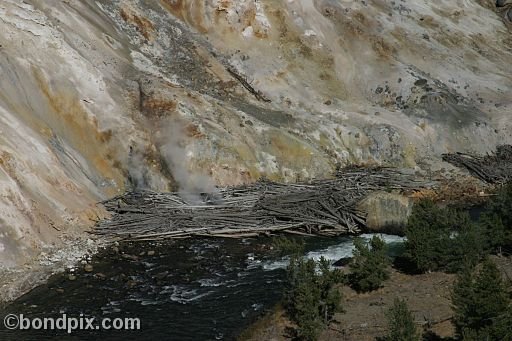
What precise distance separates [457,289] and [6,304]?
52.5 ft

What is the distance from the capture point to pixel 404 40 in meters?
51.1

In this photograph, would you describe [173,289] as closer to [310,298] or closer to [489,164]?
[310,298]

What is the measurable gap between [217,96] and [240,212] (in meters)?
11.8

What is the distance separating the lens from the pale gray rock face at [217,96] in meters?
31.7

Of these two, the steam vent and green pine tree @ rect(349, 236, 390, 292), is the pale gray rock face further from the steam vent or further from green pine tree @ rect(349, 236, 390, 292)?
green pine tree @ rect(349, 236, 390, 292)

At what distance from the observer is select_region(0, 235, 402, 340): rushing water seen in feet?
67.2

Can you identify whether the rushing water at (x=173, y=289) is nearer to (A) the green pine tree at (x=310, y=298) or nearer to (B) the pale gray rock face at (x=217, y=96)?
(A) the green pine tree at (x=310, y=298)

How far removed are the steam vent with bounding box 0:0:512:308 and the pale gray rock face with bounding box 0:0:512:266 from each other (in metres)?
0.10

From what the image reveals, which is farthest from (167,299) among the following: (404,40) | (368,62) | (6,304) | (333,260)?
(404,40)

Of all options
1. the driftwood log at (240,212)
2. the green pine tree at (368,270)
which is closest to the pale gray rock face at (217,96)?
the driftwood log at (240,212)

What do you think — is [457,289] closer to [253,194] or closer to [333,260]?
[333,260]

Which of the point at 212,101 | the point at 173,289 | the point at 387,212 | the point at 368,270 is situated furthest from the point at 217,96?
the point at 368,270

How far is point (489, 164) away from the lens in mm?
41156

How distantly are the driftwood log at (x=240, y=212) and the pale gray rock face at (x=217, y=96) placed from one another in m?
1.44
